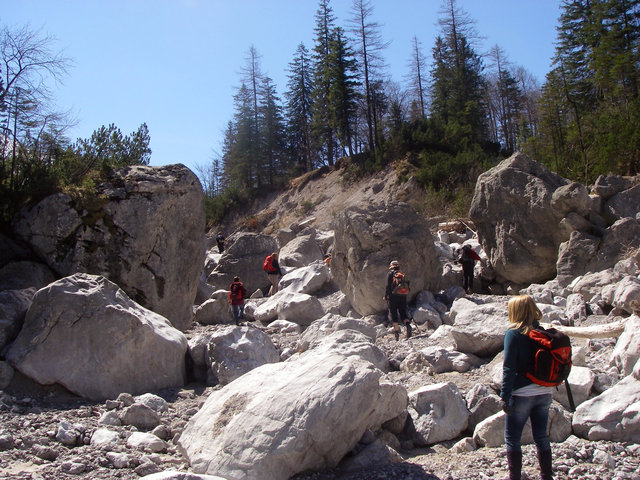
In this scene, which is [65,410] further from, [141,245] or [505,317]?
[505,317]

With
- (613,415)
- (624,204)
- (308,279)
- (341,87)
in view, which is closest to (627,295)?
(613,415)

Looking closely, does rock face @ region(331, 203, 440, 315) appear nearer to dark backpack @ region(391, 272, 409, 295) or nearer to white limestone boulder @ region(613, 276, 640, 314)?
dark backpack @ region(391, 272, 409, 295)

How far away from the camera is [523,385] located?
364 cm

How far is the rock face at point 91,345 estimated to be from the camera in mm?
6078

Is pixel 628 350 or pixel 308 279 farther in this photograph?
pixel 308 279

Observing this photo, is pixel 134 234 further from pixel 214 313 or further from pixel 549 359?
pixel 549 359

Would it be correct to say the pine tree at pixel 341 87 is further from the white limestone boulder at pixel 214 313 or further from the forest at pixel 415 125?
the white limestone boulder at pixel 214 313

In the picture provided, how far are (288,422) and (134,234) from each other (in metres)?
6.82

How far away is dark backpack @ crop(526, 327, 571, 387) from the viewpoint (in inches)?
140

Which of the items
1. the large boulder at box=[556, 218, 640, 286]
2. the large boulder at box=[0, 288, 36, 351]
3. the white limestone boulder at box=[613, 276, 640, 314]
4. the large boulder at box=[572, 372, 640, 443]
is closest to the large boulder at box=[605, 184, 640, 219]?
the large boulder at box=[556, 218, 640, 286]

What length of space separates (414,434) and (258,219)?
30695 millimetres

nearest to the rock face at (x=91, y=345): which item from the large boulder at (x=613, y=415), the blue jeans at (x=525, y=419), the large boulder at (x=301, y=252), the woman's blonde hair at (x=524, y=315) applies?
the blue jeans at (x=525, y=419)

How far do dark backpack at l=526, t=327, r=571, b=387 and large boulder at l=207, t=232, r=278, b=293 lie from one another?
13.7 m

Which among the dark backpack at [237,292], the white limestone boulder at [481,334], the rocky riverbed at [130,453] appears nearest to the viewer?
the rocky riverbed at [130,453]
